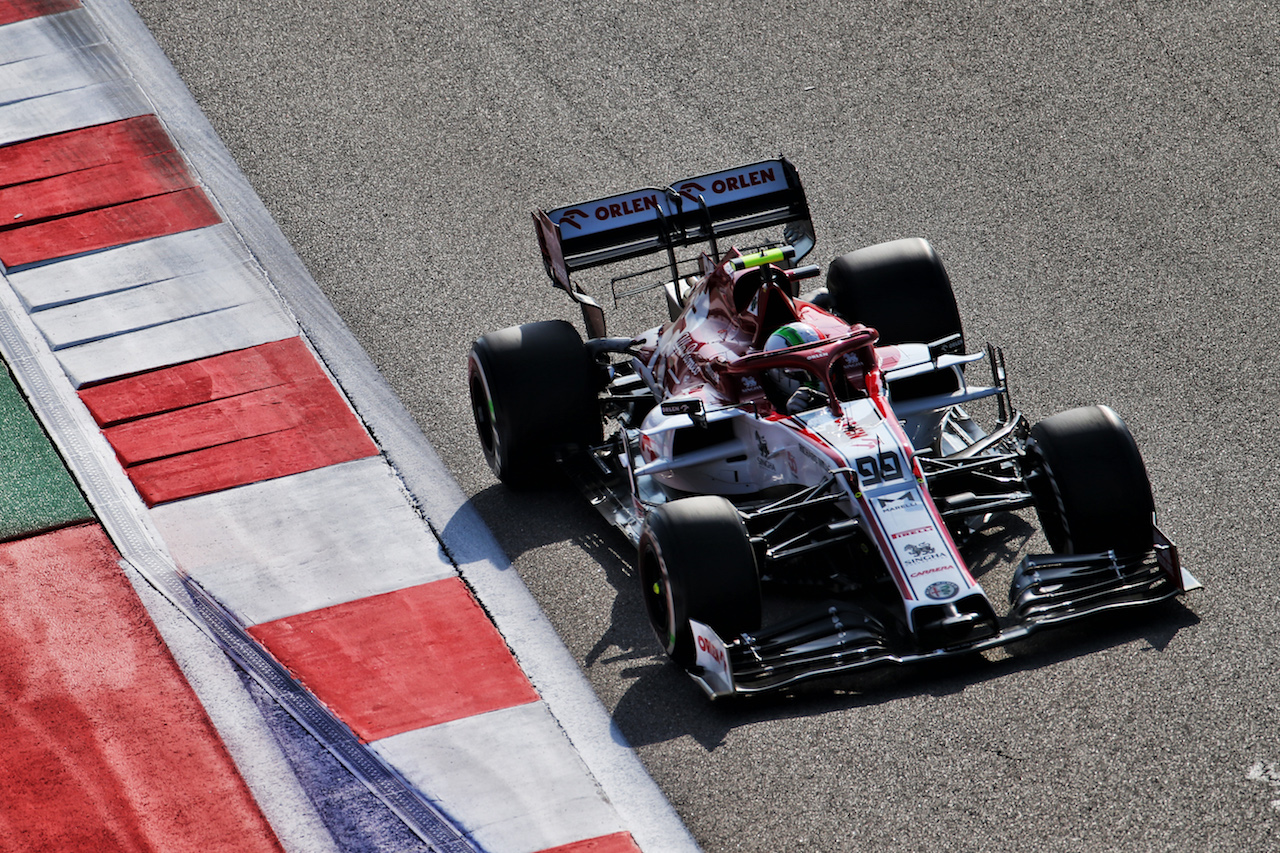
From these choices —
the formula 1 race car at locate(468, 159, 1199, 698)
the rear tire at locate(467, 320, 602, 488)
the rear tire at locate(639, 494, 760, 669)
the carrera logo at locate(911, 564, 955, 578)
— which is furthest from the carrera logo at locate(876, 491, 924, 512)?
the rear tire at locate(467, 320, 602, 488)

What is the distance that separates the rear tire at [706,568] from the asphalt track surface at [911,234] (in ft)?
1.40

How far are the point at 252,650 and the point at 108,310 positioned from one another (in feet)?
14.6

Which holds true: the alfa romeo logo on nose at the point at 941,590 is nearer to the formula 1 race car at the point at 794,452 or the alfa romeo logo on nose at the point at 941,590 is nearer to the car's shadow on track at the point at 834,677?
the formula 1 race car at the point at 794,452

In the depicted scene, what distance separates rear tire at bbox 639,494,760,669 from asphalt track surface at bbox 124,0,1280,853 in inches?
16.8

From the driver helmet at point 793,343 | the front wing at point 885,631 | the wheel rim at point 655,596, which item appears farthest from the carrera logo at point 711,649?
the driver helmet at point 793,343

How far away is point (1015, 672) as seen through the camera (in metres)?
7.28

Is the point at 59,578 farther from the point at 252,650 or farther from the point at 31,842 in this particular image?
the point at 31,842

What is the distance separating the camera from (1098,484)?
25.0ft

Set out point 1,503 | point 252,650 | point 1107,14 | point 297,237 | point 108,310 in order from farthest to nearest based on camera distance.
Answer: point 1107,14 < point 297,237 < point 108,310 < point 1,503 < point 252,650

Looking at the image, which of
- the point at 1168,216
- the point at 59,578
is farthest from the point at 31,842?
the point at 1168,216

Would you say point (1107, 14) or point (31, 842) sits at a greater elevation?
point (1107, 14)

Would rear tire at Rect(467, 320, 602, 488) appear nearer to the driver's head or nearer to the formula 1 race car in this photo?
the formula 1 race car

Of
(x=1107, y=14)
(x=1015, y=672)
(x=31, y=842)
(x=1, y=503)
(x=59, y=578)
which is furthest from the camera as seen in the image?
(x=1107, y=14)

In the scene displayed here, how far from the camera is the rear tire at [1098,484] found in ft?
25.0
